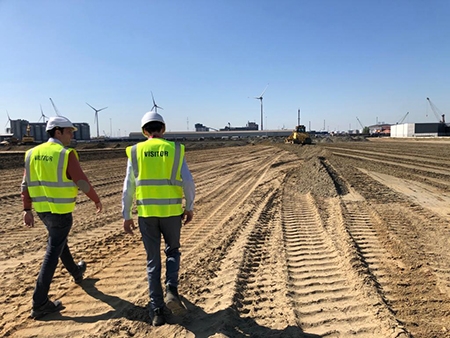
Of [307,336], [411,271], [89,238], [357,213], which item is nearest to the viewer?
[307,336]

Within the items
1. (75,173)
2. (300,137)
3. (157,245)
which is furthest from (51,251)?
(300,137)

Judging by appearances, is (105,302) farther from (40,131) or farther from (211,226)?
(40,131)

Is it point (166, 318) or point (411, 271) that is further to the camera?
point (411, 271)

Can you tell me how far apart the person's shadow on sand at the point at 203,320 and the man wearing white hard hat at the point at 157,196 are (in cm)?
15

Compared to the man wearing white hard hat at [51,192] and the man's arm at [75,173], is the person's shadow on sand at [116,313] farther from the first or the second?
the man's arm at [75,173]

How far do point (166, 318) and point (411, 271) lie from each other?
3337 millimetres

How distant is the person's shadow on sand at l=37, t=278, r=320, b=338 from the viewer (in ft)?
10.2

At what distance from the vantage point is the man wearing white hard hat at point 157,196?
3242 millimetres

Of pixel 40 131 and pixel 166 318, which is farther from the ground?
pixel 40 131

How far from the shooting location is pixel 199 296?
384cm

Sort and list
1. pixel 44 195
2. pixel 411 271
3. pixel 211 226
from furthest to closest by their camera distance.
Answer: pixel 211 226
pixel 411 271
pixel 44 195

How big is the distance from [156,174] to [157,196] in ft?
0.72

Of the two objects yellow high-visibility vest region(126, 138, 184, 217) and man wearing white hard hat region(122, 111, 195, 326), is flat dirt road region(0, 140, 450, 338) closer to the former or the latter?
man wearing white hard hat region(122, 111, 195, 326)

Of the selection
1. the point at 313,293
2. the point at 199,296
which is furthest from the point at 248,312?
the point at 313,293
